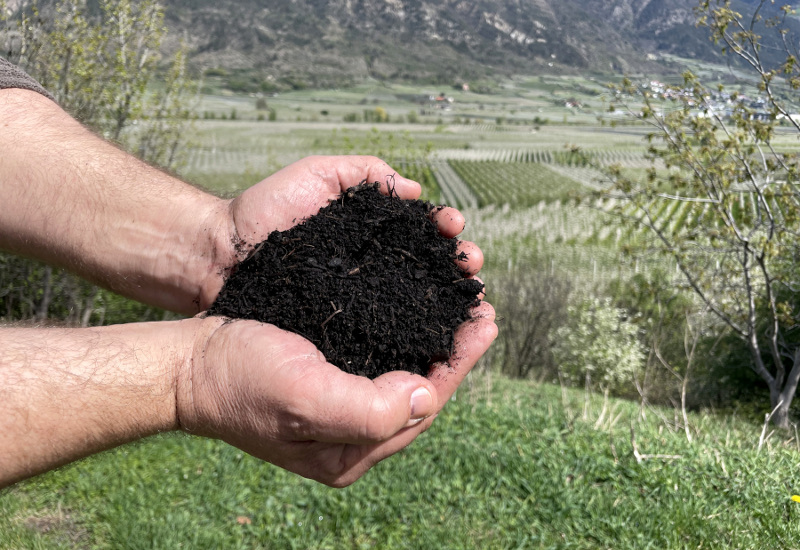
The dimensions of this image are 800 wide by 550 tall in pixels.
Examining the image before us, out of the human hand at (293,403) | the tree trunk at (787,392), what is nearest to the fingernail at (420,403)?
the human hand at (293,403)

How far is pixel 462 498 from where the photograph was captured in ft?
13.9

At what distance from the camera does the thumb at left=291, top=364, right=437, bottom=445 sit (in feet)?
5.56

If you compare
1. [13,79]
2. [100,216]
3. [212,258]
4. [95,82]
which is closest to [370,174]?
[212,258]

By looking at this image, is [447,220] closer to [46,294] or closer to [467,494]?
[467,494]

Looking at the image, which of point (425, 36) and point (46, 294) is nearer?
point (46, 294)

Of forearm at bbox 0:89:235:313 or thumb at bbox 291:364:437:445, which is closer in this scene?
thumb at bbox 291:364:437:445

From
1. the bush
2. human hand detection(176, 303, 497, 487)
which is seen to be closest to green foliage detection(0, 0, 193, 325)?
human hand detection(176, 303, 497, 487)

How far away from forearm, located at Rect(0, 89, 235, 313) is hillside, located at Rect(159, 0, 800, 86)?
6420 centimetres

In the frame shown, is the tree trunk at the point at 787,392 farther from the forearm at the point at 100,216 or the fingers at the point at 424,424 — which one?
the forearm at the point at 100,216

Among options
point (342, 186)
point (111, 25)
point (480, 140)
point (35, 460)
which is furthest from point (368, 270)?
point (480, 140)

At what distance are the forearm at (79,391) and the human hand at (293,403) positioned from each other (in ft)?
0.34

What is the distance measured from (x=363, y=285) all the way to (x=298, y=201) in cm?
67

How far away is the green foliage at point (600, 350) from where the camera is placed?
19.4m

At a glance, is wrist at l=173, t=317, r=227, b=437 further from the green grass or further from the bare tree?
the bare tree
